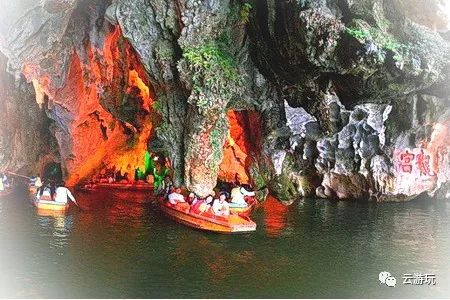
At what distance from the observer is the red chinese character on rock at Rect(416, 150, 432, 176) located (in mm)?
17031

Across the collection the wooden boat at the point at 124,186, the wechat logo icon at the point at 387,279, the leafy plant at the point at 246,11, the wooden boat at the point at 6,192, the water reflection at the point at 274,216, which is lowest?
the wechat logo icon at the point at 387,279

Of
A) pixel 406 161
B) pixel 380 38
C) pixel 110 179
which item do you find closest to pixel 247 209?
pixel 380 38

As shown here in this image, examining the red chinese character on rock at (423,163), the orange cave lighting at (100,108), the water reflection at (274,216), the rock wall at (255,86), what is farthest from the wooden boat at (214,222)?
the red chinese character on rock at (423,163)

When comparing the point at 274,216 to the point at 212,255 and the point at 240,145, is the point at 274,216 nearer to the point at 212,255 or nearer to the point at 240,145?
the point at 240,145

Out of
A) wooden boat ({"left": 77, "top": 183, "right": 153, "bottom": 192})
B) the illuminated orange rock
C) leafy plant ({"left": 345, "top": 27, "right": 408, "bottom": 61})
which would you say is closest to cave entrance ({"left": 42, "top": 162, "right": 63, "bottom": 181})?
wooden boat ({"left": 77, "top": 183, "right": 153, "bottom": 192})

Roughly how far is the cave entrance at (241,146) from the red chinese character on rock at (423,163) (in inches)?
246

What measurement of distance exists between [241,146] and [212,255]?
856 centimetres

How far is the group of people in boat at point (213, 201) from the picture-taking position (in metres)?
11.8

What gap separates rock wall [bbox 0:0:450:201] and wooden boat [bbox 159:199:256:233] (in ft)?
3.66

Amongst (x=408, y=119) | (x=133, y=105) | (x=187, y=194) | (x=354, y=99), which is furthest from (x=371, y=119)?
(x=133, y=105)

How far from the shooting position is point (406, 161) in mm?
16891

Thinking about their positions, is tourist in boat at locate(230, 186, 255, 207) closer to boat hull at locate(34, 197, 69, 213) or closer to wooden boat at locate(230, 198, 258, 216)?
wooden boat at locate(230, 198, 258, 216)

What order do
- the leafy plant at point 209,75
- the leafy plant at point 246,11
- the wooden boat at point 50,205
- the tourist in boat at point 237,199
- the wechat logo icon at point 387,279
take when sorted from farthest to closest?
1. the tourist in boat at point 237,199
2. the wooden boat at point 50,205
3. the leafy plant at point 246,11
4. the leafy plant at point 209,75
5. the wechat logo icon at point 387,279

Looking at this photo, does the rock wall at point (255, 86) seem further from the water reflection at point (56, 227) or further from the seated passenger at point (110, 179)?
the water reflection at point (56, 227)
